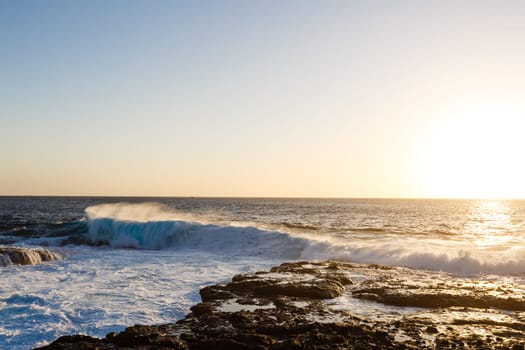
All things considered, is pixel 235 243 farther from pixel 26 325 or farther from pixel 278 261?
pixel 26 325

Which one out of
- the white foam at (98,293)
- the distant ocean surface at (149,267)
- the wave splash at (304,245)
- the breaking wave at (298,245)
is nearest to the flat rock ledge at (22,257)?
the distant ocean surface at (149,267)

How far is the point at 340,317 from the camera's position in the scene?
31.7 feet

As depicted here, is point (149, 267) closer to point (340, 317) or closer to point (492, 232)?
point (340, 317)

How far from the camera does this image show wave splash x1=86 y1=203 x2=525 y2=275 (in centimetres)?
1777

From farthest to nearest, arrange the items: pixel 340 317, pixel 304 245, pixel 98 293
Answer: pixel 304 245 → pixel 98 293 → pixel 340 317

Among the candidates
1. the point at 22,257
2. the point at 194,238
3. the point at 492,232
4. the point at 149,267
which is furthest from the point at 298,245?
the point at 492,232

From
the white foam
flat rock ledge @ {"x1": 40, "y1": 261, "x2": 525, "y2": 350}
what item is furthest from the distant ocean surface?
flat rock ledge @ {"x1": 40, "y1": 261, "x2": 525, "y2": 350}

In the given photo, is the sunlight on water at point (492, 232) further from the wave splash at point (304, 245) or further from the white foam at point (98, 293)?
the white foam at point (98, 293)

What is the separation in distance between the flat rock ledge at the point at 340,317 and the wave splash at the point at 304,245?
3632mm

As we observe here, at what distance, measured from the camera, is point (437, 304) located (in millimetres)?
10906

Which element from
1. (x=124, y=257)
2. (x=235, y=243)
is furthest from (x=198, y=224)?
(x=124, y=257)

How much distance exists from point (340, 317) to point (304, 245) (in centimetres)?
1333

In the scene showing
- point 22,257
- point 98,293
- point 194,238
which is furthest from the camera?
point 194,238

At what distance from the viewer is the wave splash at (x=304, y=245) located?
17.8 m
